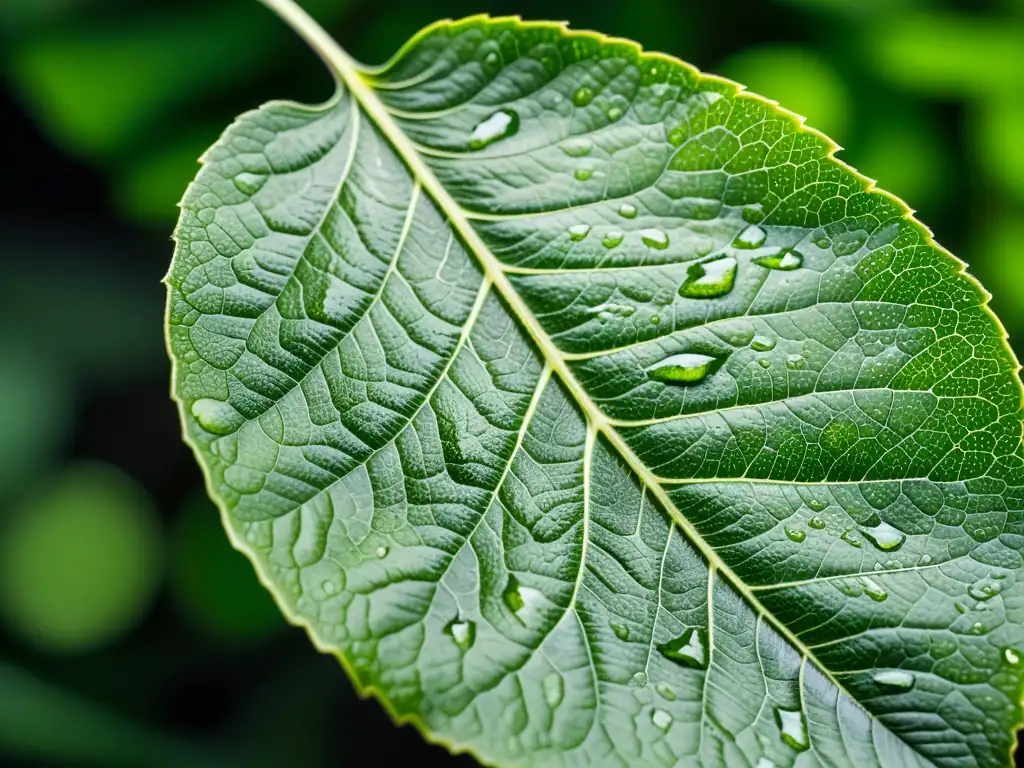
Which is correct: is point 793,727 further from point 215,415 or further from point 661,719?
point 215,415

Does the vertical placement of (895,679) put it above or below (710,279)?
below

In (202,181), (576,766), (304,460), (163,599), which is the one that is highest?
(202,181)

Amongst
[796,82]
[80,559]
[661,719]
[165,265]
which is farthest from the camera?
[165,265]

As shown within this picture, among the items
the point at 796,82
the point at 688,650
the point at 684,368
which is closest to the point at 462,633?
the point at 688,650

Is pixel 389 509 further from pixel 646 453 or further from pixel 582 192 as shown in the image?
pixel 582 192

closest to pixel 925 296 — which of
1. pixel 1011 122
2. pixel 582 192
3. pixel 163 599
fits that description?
pixel 582 192

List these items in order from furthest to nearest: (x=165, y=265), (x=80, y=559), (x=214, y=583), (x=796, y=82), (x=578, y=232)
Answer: (x=165, y=265) → (x=80, y=559) → (x=214, y=583) → (x=796, y=82) → (x=578, y=232)

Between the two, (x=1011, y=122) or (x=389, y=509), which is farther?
(x=1011, y=122)

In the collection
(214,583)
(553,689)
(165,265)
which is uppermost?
(553,689)
